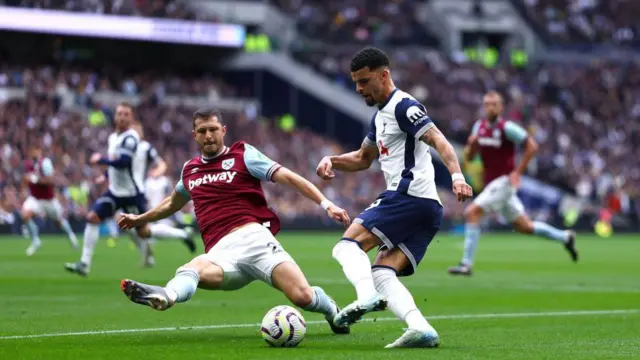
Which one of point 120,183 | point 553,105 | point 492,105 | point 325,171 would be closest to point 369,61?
point 325,171

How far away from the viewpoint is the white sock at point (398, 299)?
9.62 meters

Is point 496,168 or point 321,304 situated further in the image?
point 496,168

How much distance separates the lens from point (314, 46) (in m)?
53.9

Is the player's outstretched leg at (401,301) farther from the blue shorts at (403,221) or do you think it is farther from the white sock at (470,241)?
the white sock at (470,241)

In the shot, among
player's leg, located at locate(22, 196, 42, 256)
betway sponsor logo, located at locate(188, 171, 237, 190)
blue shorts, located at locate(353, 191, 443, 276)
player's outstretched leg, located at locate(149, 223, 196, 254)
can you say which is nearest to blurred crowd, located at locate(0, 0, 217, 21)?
player's leg, located at locate(22, 196, 42, 256)

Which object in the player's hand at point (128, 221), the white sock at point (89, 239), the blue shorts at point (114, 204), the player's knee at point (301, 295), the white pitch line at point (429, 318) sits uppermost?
the player's hand at point (128, 221)

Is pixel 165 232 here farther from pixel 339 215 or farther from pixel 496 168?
pixel 339 215

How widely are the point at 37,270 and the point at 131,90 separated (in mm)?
26140

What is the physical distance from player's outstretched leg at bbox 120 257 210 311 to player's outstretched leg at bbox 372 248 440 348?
1289mm

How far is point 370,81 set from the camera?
9875 millimetres

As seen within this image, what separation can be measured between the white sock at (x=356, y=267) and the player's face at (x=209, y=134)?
4.53ft

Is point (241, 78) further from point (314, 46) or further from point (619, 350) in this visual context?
point (619, 350)

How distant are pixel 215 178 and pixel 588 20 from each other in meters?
53.1

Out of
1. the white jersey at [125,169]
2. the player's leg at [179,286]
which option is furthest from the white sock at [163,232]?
the player's leg at [179,286]
